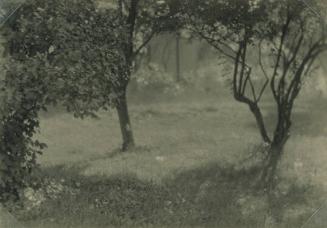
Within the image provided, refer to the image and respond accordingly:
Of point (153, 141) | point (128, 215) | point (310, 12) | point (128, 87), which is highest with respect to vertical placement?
point (310, 12)

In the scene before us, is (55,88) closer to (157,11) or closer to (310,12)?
(157,11)

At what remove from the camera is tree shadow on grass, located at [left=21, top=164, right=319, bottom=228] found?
5.96 meters

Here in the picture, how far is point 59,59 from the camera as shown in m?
5.92

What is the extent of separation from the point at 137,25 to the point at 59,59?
1.87 ft

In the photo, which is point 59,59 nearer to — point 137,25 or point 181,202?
point 137,25

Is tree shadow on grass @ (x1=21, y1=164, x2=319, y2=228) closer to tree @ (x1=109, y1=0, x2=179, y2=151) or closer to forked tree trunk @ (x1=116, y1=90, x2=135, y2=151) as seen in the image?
forked tree trunk @ (x1=116, y1=90, x2=135, y2=151)

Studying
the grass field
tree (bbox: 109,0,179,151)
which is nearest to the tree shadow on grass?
the grass field

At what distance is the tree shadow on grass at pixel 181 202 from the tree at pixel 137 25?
57 centimetres

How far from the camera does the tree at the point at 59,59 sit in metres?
5.92

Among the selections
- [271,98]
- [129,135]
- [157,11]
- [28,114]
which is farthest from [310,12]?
[28,114]

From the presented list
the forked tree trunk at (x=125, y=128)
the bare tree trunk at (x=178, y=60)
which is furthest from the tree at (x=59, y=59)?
the bare tree trunk at (x=178, y=60)

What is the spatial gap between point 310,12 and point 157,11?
101 cm

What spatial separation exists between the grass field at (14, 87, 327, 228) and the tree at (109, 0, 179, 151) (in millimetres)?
172

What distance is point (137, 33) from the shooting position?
602 cm
